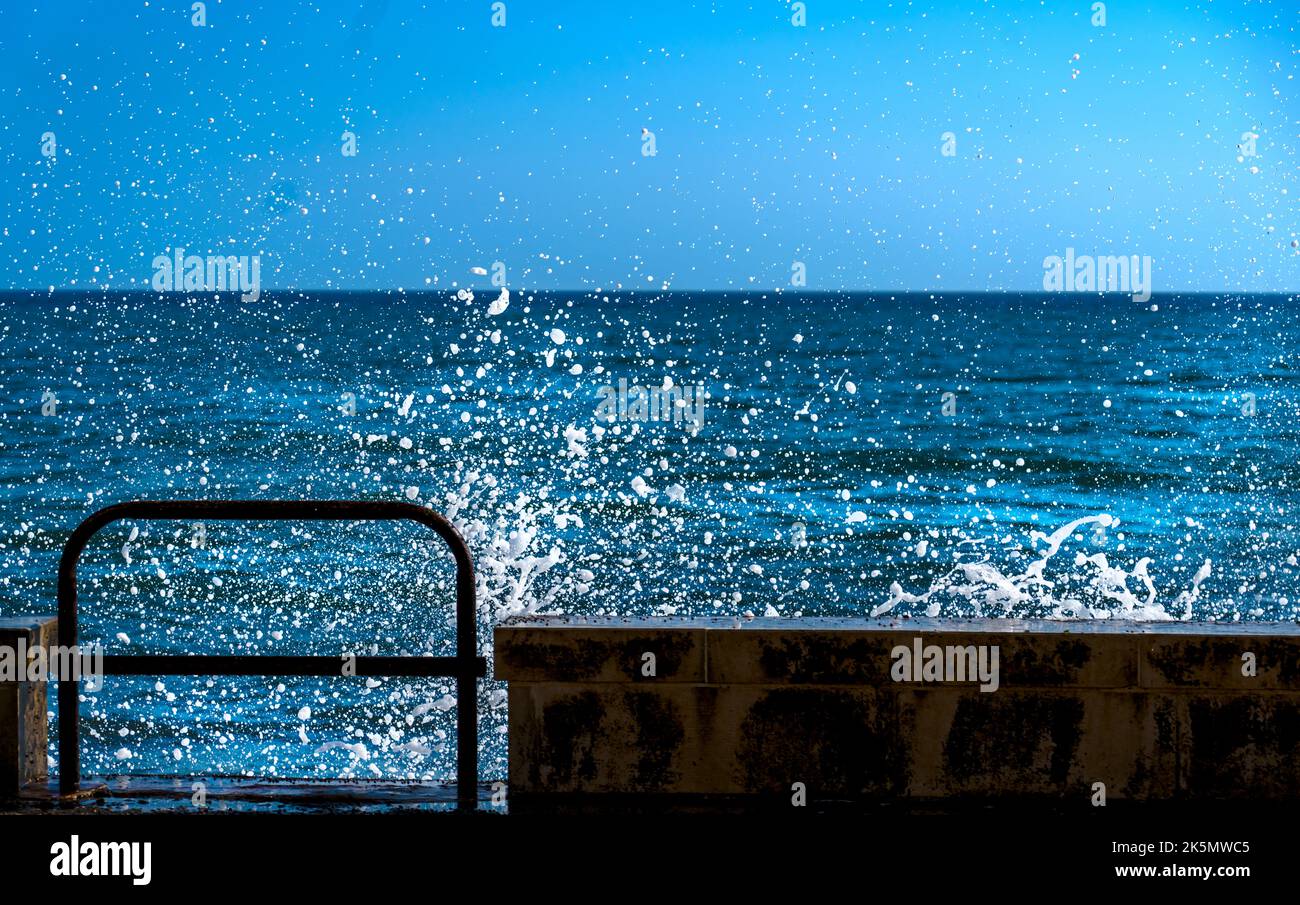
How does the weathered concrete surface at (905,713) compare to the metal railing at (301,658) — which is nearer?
the weathered concrete surface at (905,713)

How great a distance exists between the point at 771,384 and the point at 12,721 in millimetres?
51179

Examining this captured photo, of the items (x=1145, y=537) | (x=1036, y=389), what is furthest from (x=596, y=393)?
(x=1145, y=537)

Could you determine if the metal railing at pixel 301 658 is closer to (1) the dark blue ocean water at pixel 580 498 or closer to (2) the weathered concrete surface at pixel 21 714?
(2) the weathered concrete surface at pixel 21 714

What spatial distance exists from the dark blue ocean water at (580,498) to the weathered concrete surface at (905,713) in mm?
1396

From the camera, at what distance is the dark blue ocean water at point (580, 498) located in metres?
14.7

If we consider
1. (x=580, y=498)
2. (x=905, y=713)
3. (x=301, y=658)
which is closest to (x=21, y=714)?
(x=301, y=658)

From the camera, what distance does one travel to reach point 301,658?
5016mm

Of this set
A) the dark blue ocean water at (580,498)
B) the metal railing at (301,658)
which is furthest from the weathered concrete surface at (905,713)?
the dark blue ocean water at (580,498)

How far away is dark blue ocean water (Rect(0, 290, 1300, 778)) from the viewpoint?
14.7 m

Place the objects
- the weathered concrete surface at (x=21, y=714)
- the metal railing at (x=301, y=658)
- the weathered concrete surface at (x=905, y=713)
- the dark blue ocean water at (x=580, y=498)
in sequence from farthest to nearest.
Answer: the dark blue ocean water at (x=580, y=498), the weathered concrete surface at (x=21, y=714), the metal railing at (x=301, y=658), the weathered concrete surface at (x=905, y=713)
